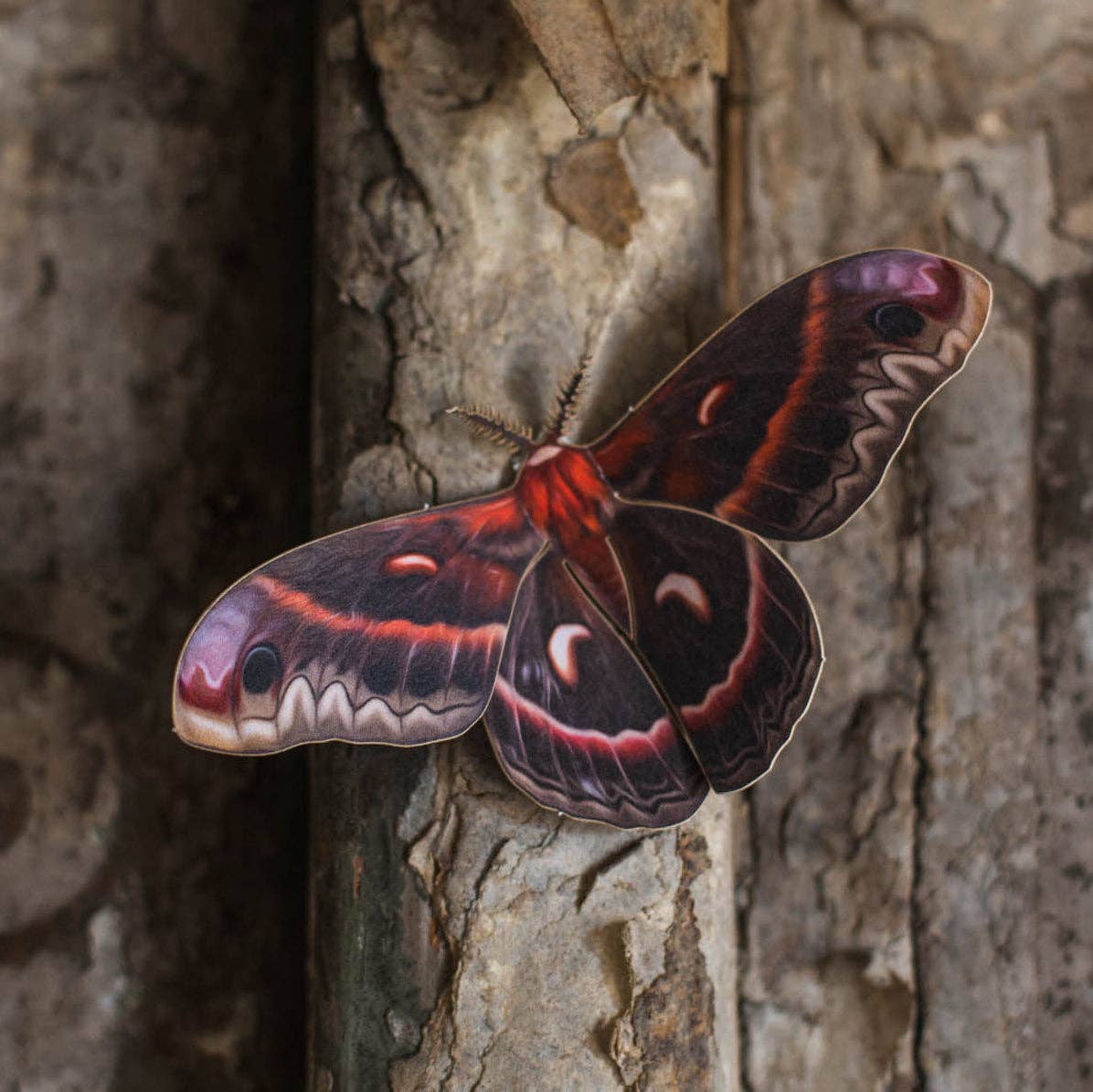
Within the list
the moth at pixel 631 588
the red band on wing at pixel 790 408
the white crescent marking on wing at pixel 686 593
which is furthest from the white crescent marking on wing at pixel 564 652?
the red band on wing at pixel 790 408

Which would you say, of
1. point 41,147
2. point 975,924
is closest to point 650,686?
point 975,924

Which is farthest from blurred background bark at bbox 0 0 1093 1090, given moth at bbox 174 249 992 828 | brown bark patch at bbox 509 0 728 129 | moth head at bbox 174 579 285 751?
moth head at bbox 174 579 285 751

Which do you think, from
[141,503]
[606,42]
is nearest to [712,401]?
[606,42]

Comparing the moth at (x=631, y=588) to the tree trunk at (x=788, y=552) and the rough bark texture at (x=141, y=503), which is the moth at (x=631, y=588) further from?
the rough bark texture at (x=141, y=503)

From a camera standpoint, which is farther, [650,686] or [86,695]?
[86,695]

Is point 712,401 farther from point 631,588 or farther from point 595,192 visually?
point 595,192

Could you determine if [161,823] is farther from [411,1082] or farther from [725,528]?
[725,528]
